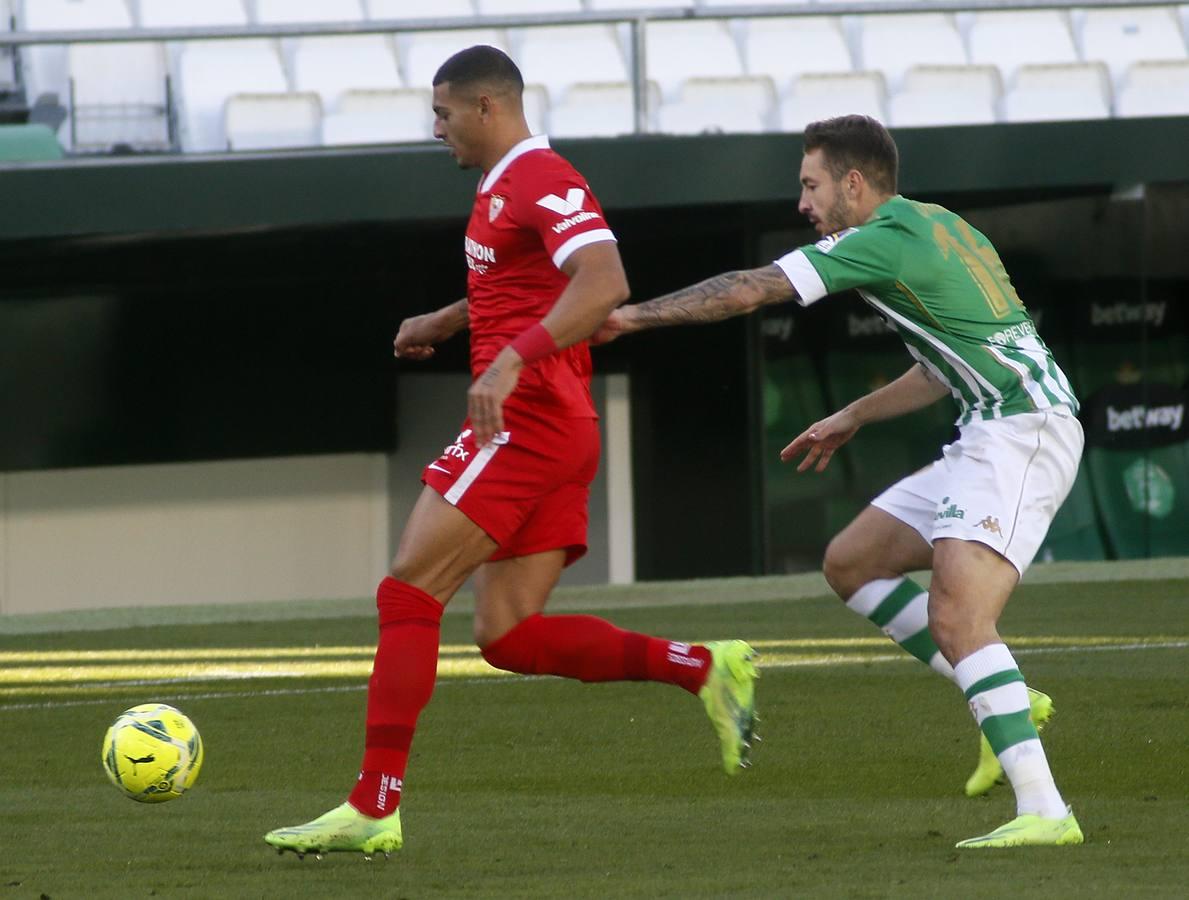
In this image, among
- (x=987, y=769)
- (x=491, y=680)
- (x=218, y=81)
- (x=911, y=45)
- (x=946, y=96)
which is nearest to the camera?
(x=987, y=769)

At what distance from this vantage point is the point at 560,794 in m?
6.02

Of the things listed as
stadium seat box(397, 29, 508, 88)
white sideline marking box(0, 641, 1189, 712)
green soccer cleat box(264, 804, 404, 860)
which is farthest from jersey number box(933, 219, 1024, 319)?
stadium seat box(397, 29, 508, 88)

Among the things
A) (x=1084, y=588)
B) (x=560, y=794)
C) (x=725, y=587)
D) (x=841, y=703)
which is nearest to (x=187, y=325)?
(x=725, y=587)

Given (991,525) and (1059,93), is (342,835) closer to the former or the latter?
(991,525)

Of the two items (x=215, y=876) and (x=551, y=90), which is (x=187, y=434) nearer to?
(x=551, y=90)

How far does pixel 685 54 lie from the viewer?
14883 millimetres

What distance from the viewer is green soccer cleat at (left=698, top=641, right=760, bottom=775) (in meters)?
5.59

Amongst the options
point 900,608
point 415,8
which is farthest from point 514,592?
point 415,8

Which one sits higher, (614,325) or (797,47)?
(797,47)

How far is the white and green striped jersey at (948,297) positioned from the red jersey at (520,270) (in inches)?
22.8

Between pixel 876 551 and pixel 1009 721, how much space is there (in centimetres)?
88

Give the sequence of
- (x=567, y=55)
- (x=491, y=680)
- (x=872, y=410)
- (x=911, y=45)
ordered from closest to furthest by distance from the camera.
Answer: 1. (x=872, y=410)
2. (x=491, y=680)
3. (x=567, y=55)
4. (x=911, y=45)

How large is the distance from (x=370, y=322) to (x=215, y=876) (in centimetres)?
1200

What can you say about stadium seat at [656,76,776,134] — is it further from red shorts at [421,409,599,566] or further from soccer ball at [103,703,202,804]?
soccer ball at [103,703,202,804]
